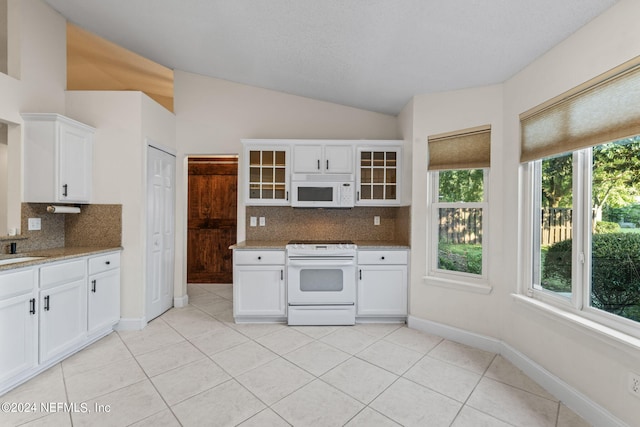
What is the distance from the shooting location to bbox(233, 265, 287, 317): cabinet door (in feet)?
10.4

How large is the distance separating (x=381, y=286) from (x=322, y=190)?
1.32m

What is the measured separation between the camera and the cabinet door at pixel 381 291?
3.19m

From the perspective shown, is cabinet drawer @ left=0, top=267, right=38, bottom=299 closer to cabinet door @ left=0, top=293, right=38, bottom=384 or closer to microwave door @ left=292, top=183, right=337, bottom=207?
cabinet door @ left=0, top=293, right=38, bottom=384

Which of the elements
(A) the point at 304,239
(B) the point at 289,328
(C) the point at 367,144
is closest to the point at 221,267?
(A) the point at 304,239

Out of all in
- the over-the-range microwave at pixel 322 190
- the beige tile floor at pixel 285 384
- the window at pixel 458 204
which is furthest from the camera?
the over-the-range microwave at pixel 322 190

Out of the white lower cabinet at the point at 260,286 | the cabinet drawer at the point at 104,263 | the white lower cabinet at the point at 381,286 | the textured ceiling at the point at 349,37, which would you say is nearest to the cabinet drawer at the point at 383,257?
the white lower cabinet at the point at 381,286

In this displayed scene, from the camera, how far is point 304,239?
3801mm

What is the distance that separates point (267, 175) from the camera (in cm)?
349

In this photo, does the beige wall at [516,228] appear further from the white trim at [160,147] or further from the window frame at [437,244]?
the white trim at [160,147]

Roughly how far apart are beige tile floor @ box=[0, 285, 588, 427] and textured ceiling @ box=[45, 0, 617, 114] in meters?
2.48

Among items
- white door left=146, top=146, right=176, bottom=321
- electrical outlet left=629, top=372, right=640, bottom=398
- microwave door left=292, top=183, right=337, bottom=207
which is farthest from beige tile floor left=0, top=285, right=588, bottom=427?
microwave door left=292, top=183, right=337, bottom=207

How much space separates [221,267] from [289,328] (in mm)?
2543

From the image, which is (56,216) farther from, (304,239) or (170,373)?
(304,239)

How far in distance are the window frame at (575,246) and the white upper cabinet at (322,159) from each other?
1.77 meters
